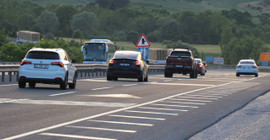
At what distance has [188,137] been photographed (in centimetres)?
1047

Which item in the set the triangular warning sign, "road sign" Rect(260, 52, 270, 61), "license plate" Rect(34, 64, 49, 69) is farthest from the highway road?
"road sign" Rect(260, 52, 270, 61)

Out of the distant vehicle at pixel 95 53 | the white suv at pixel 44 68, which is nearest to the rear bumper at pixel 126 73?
the white suv at pixel 44 68

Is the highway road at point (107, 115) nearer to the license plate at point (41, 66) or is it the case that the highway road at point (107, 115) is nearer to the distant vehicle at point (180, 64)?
the license plate at point (41, 66)

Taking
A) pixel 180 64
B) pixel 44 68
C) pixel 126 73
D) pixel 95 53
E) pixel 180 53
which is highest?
pixel 180 53

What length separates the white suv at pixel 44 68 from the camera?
21469 mm

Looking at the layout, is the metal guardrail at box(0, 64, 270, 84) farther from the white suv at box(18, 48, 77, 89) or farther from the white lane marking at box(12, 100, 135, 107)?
the white lane marking at box(12, 100, 135, 107)

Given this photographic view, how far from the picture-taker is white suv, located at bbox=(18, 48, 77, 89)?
70.4 ft

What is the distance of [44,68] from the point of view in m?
21.6

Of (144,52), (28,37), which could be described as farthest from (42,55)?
(28,37)

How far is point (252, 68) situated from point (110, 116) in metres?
36.0

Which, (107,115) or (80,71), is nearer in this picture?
(107,115)

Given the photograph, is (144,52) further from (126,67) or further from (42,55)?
(42,55)

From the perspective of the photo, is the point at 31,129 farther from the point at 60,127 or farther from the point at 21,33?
the point at 21,33

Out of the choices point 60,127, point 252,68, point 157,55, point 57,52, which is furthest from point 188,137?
point 157,55
